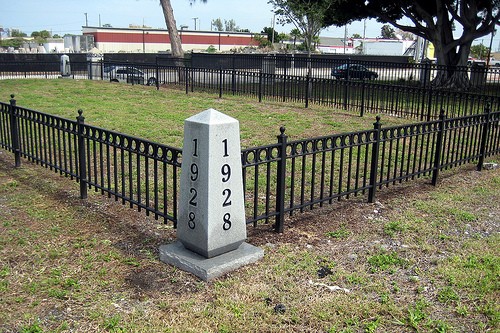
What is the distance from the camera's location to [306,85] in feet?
55.5

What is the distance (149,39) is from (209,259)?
73.4 m

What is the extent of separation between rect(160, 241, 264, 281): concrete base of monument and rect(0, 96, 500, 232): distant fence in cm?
57

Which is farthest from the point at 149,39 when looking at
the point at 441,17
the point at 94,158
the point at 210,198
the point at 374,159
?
the point at 210,198

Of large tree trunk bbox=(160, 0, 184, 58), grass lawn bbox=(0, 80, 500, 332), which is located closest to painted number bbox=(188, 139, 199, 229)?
grass lawn bbox=(0, 80, 500, 332)

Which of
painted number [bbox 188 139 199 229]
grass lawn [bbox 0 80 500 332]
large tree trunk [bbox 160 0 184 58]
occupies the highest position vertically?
large tree trunk [bbox 160 0 184 58]

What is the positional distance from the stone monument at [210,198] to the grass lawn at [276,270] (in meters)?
0.17

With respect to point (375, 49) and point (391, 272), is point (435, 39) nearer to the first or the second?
point (391, 272)

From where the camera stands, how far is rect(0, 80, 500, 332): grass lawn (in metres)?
3.96

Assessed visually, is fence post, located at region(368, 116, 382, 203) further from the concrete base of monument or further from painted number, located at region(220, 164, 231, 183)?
painted number, located at region(220, 164, 231, 183)

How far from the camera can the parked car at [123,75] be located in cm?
2578

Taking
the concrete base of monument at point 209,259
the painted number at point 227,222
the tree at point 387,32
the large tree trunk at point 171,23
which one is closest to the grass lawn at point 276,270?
the concrete base of monument at point 209,259

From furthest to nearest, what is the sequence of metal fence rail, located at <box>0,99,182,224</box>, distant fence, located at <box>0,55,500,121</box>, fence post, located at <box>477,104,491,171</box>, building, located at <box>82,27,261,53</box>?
building, located at <box>82,27,261,53</box> < distant fence, located at <box>0,55,500,121</box> < fence post, located at <box>477,104,491,171</box> < metal fence rail, located at <box>0,99,182,224</box>

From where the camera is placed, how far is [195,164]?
454cm

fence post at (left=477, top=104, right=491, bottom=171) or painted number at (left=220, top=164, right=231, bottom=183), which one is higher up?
painted number at (left=220, top=164, right=231, bottom=183)
